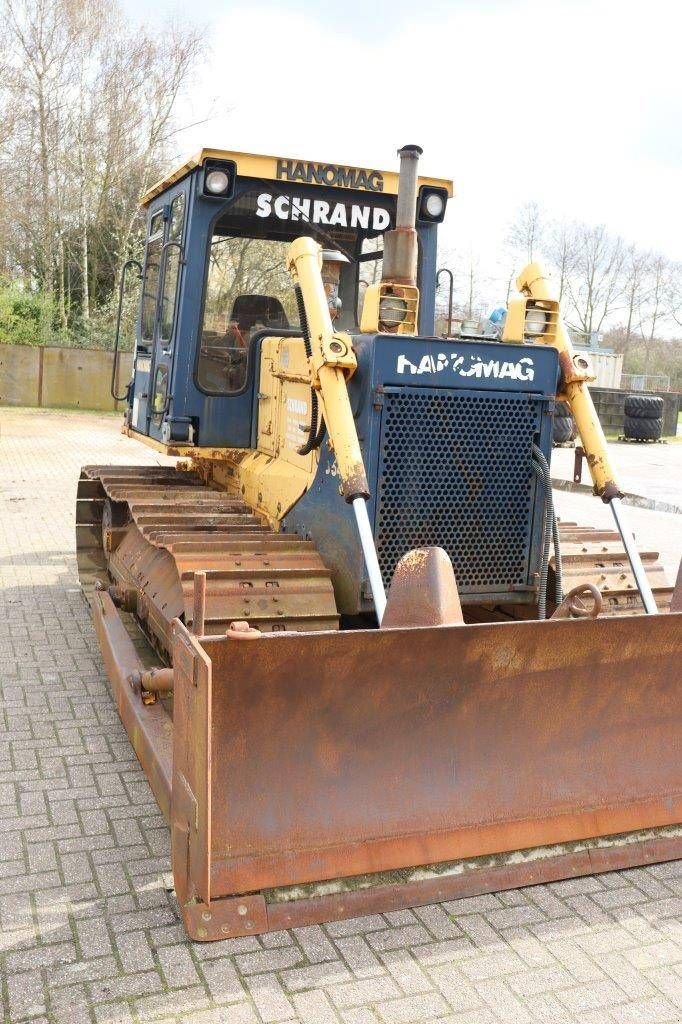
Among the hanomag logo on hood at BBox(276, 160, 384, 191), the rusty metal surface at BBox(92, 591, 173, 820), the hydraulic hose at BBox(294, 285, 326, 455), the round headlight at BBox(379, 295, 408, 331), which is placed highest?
the hanomag logo on hood at BBox(276, 160, 384, 191)

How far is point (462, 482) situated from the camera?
488 cm

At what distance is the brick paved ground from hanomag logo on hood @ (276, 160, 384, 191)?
3413 mm

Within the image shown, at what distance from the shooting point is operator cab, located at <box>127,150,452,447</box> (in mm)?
5996

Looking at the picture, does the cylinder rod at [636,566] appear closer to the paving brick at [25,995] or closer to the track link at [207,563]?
the track link at [207,563]

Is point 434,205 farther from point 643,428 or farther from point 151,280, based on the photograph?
point 643,428

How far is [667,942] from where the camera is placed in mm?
3418

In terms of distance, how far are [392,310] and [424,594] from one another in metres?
1.60

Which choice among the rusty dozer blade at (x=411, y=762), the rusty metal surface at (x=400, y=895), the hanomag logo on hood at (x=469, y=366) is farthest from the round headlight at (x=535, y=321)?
the rusty metal surface at (x=400, y=895)

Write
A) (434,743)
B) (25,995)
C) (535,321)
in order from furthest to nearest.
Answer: (535,321) → (434,743) → (25,995)

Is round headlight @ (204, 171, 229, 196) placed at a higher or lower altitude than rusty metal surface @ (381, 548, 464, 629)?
higher

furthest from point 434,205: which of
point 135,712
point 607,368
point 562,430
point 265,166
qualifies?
point 607,368

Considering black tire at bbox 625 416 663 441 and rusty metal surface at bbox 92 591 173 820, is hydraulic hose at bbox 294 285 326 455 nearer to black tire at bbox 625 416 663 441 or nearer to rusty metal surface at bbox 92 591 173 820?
rusty metal surface at bbox 92 591 173 820

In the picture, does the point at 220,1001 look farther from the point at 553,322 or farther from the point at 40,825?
the point at 553,322

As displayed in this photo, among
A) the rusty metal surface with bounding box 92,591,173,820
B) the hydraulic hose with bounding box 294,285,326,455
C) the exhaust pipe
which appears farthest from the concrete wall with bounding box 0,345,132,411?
the exhaust pipe
